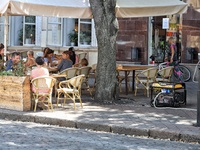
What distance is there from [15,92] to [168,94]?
3.70 meters

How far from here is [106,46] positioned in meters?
12.9

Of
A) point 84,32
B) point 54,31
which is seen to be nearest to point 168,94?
point 84,32

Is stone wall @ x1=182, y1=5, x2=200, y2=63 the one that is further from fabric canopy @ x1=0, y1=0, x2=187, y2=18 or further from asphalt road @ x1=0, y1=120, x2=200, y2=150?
asphalt road @ x1=0, y1=120, x2=200, y2=150

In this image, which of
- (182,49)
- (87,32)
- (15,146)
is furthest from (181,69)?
(15,146)

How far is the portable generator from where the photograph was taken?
12258 millimetres

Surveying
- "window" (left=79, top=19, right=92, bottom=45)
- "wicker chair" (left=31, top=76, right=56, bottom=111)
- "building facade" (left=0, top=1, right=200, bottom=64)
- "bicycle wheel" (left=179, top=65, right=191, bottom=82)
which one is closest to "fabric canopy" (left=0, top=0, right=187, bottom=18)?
"wicker chair" (left=31, top=76, right=56, bottom=111)

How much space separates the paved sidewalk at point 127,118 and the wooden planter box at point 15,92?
250mm

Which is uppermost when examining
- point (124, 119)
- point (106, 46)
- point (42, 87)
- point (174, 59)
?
point (106, 46)

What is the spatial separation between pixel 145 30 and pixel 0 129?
11885mm

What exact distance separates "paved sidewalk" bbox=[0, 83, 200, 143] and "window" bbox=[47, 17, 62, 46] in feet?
33.0

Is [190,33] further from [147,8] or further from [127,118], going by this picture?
[127,118]

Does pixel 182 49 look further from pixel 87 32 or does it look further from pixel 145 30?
pixel 87 32

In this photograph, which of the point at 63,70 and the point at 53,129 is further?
the point at 63,70

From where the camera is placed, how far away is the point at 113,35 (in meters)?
12.9
